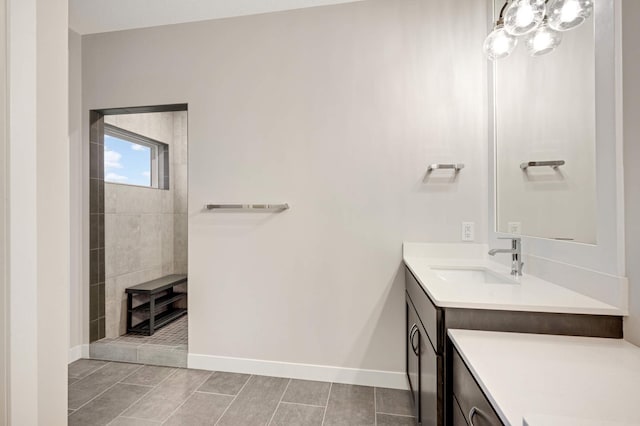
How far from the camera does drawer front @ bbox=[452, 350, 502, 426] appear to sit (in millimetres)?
630

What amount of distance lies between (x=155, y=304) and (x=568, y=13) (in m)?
3.49

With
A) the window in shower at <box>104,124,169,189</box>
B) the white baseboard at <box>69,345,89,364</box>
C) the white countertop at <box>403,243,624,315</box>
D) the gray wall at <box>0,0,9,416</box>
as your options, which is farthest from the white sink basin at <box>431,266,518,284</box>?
the window in shower at <box>104,124,169,189</box>

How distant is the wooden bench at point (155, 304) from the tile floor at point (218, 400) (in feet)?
1.69

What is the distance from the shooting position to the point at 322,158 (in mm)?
2031

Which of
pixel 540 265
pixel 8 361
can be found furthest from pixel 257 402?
pixel 540 265

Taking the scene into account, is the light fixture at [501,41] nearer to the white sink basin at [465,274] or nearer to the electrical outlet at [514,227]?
the electrical outlet at [514,227]

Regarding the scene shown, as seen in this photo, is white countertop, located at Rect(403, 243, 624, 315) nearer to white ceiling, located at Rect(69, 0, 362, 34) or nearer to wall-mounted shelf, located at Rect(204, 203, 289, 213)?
wall-mounted shelf, located at Rect(204, 203, 289, 213)

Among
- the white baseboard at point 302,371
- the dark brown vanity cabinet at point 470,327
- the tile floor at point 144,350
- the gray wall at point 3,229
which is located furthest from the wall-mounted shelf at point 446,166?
the tile floor at point 144,350

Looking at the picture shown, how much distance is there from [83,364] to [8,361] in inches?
78.4

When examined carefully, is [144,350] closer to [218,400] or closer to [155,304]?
[155,304]

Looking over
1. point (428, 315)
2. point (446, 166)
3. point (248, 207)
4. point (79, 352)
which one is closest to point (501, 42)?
point (446, 166)

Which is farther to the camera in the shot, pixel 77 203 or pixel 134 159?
pixel 134 159

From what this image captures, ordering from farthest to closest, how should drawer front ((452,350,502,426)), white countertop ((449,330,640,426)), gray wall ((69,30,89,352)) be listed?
1. gray wall ((69,30,89,352))
2. drawer front ((452,350,502,426))
3. white countertop ((449,330,640,426))

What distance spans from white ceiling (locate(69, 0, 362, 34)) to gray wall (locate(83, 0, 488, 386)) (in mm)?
58
